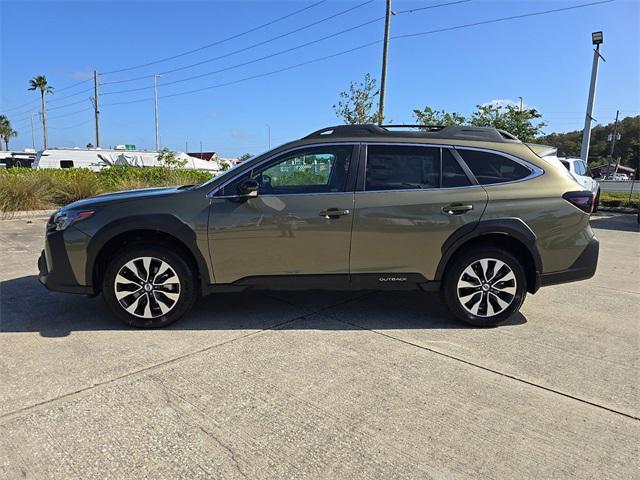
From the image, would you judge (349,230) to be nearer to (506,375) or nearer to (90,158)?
(506,375)

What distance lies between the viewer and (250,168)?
409 cm

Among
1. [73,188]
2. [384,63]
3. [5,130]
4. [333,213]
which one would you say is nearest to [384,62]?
[384,63]

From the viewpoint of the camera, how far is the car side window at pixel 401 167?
411 cm

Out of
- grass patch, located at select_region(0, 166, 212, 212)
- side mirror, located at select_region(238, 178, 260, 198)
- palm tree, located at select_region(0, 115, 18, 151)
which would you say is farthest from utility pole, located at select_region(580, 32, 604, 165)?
palm tree, located at select_region(0, 115, 18, 151)

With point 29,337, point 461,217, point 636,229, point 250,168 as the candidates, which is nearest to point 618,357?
point 461,217

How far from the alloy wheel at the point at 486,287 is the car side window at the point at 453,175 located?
723mm

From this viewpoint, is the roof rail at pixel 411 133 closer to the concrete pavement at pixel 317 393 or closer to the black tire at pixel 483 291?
the black tire at pixel 483 291

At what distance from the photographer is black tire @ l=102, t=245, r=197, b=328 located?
3988 millimetres

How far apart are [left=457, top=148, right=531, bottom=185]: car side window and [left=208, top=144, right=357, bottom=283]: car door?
3.55 feet

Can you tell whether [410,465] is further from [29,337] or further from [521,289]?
[29,337]

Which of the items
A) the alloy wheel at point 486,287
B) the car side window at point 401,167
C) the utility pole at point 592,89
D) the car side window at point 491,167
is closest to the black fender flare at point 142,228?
the car side window at point 401,167

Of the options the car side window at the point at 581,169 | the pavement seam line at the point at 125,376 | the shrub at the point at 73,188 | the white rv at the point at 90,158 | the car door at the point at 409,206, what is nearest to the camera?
the pavement seam line at the point at 125,376

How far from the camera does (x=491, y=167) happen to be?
13.7ft

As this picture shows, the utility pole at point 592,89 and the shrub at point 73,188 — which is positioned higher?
the utility pole at point 592,89
